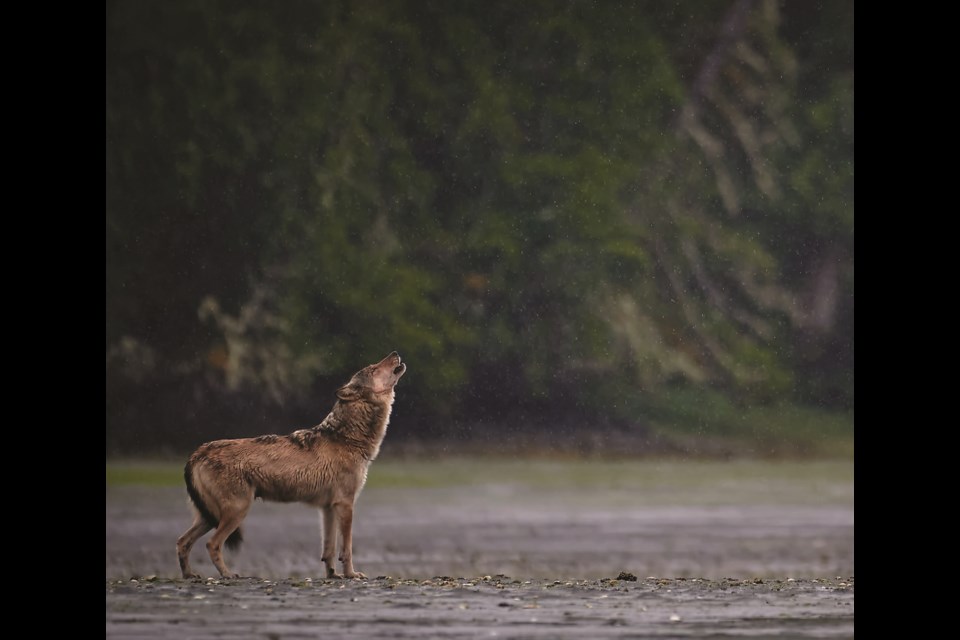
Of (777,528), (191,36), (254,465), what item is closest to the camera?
(254,465)

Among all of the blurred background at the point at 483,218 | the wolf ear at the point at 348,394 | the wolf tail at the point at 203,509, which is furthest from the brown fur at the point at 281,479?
the blurred background at the point at 483,218

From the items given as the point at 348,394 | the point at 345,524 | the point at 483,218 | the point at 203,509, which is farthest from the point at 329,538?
the point at 483,218

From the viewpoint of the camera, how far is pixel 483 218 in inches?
597

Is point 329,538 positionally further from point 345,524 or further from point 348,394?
point 348,394

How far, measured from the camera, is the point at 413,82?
48.8 feet

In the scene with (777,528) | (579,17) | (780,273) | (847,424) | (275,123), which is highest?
(579,17)

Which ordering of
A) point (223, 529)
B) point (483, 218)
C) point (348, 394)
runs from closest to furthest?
point (223, 529) < point (348, 394) < point (483, 218)

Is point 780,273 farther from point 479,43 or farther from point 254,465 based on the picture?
point 254,465

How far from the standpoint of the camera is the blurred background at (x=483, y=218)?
14695 millimetres

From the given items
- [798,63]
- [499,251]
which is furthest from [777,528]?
[798,63]

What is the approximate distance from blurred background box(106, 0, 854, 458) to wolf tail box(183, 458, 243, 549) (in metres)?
6.63

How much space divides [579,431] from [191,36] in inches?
225

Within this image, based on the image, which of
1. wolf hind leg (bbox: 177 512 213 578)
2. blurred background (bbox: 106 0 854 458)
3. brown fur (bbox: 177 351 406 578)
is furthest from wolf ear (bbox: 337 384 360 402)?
blurred background (bbox: 106 0 854 458)

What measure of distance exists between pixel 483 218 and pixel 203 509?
7.54 m
